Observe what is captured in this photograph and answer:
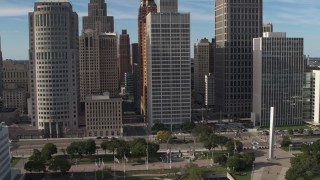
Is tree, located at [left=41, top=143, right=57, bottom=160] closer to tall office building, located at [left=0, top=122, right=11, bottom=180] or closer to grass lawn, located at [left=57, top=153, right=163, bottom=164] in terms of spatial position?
grass lawn, located at [left=57, top=153, right=163, bottom=164]

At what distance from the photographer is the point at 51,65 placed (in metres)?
188

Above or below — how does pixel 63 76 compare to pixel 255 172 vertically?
above

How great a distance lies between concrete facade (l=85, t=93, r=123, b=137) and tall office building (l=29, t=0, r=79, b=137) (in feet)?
37.6

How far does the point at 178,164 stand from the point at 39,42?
85631 millimetres

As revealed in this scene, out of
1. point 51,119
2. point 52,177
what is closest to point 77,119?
point 51,119

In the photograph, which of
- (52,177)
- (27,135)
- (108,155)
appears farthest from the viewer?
(27,135)

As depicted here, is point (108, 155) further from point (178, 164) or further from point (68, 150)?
point (178, 164)

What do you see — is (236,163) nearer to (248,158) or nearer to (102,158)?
(248,158)

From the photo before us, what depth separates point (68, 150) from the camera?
146375 millimetres

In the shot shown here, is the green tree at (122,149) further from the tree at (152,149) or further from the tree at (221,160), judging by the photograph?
the tree at (221,160)

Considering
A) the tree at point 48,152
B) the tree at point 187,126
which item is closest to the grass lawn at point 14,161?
the tree at point 48,152

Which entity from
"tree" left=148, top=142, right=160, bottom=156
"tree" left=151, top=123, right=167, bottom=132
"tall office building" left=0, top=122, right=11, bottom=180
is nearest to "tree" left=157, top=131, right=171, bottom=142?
"tree" left=151, top=123, right=167, bottom=132

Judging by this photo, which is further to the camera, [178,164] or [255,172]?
[178,164]

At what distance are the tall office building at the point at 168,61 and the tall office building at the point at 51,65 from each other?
3588 centimetres
